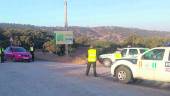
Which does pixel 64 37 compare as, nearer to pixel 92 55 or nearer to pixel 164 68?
pixel 92 55

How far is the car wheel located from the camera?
18516 mm

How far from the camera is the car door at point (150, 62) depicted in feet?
56.8

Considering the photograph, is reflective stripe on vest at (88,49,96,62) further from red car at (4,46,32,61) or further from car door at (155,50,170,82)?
red car at (4,46,32,61)

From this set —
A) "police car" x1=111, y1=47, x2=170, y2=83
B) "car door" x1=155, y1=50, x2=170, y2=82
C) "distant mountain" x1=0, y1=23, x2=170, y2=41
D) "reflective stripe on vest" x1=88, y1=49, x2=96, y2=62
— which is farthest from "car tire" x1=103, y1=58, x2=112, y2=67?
"distant mountain" x1=0, y1=23, x2=170, y2=41

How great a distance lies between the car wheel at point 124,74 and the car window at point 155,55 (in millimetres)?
1028

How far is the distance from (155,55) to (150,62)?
336 millimetres

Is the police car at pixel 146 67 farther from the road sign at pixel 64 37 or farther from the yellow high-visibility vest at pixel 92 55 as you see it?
the road sign at pixel 64 37

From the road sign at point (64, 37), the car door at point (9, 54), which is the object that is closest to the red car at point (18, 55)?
the car door at point (9, 54)

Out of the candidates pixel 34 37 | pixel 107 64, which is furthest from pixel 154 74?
pixel 34 37

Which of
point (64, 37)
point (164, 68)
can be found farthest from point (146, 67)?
point (64, 37)

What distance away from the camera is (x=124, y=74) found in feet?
61.6

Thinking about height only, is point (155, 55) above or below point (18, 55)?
above

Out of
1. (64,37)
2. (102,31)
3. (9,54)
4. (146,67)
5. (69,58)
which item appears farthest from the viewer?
(102,31)

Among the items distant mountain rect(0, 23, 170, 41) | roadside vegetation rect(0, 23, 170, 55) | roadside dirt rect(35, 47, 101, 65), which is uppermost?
distant mountain rect(0, 23, 170, 41)
